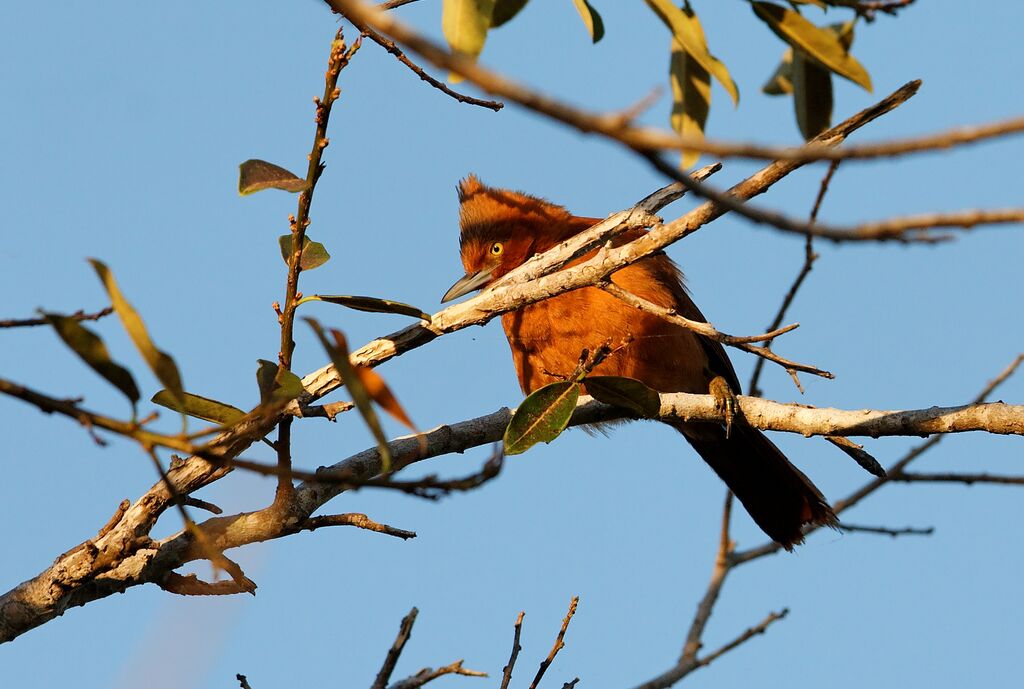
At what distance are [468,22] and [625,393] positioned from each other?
1378mm

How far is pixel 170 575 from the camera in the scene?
3.28m

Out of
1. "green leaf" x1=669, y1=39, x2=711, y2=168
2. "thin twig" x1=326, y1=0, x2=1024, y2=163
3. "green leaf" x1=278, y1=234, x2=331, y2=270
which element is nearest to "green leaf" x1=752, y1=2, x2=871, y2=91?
"green leaf" x1=669, y1=39, x2=711, y2=168

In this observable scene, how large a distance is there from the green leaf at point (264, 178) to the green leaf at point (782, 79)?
1.28m

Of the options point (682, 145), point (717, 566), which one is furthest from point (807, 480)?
point (682, 145)

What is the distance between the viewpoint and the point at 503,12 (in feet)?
8.46

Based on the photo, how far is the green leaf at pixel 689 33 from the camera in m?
2.38

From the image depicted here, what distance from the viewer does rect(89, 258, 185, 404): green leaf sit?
79.7 inches

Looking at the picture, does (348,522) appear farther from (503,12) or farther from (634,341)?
(634,341)

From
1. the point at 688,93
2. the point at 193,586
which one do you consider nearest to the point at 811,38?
the point at 688,93

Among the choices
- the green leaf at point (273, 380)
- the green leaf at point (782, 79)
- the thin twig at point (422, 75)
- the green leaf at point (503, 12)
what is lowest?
the green leaf at point (273, 380)

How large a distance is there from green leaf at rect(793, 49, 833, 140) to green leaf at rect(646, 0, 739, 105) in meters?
0.19

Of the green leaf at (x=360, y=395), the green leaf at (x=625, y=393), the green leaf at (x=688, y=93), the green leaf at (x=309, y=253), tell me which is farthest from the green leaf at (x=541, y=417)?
the green leaf at (x=360, y=395)

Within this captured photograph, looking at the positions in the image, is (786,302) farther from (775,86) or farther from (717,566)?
(717,566)

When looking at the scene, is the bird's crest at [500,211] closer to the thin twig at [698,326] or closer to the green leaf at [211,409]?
the thin twig at [698,326]
